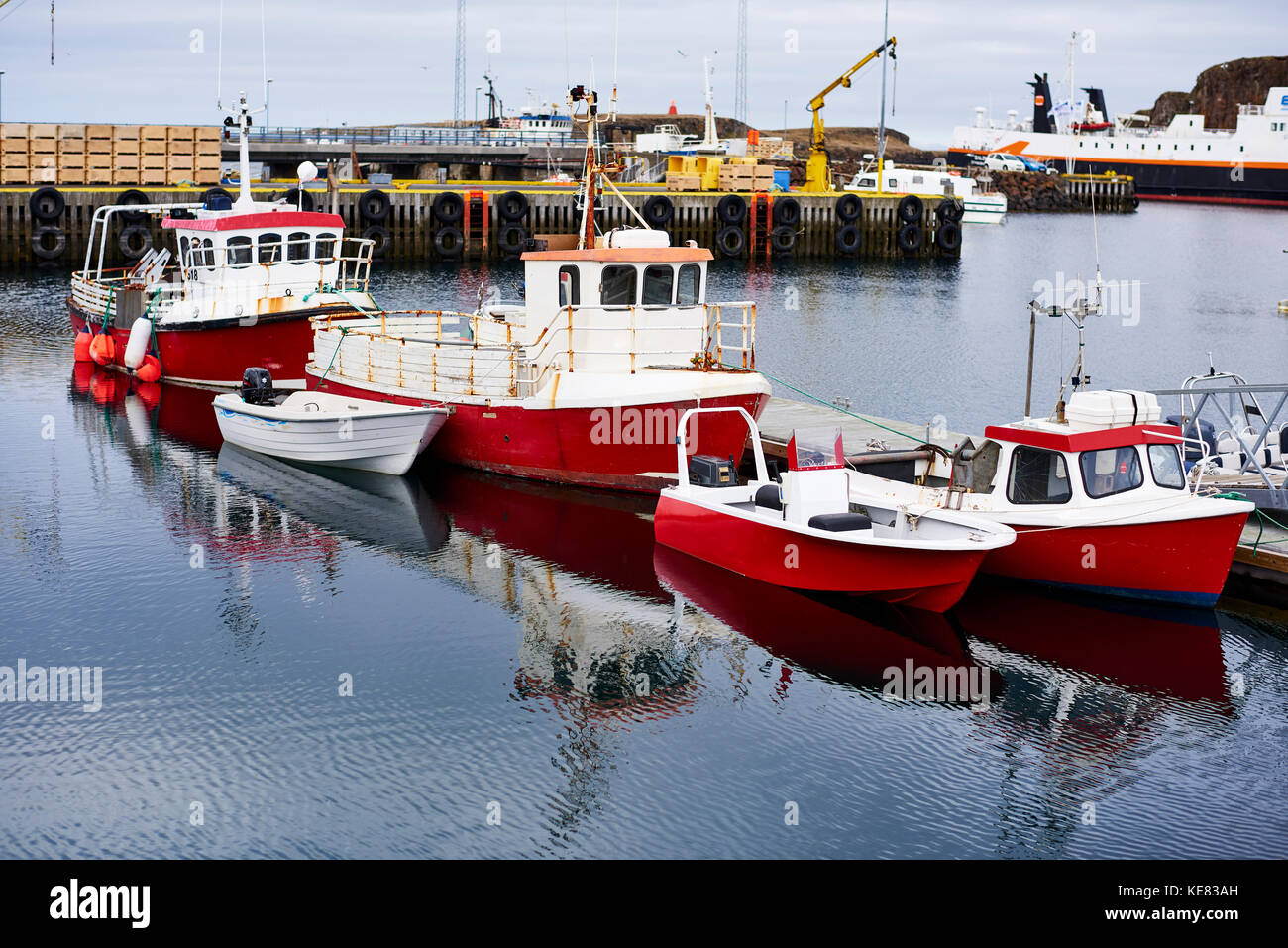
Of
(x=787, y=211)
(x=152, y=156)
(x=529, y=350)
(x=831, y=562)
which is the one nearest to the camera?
(x=831, y=562)

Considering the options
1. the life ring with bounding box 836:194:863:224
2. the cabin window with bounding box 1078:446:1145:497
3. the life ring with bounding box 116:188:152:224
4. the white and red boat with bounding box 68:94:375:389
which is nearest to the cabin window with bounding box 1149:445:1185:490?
the cabin window with bounding box 1078:446:1145:497

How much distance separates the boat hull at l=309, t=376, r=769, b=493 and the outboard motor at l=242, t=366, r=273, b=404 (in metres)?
3.20

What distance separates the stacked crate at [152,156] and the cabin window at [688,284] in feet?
145

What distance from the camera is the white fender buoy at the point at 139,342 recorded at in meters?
30.3

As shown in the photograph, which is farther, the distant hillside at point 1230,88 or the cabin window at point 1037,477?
the distant hillside at point 1230,88

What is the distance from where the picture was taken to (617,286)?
69.2 feet

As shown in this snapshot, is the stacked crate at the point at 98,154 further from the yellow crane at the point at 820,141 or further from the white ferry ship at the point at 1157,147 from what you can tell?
the white ferry ship at the point at 1157,147

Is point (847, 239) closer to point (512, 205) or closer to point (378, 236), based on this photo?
point (512, 205)

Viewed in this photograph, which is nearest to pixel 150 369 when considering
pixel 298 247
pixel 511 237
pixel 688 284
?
pixel 298 247

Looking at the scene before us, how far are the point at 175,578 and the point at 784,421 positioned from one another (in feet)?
34.4

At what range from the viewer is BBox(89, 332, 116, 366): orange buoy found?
32.0 metres

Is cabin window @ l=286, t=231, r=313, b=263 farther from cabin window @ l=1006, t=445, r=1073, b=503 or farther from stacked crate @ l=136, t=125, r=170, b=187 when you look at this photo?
stacked crate @ l=136, t=125, r=170, b=187

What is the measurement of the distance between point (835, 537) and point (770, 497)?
53.3 inches

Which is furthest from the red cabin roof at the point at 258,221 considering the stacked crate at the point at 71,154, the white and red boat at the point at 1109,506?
the stacked crate at the point at 71,154
